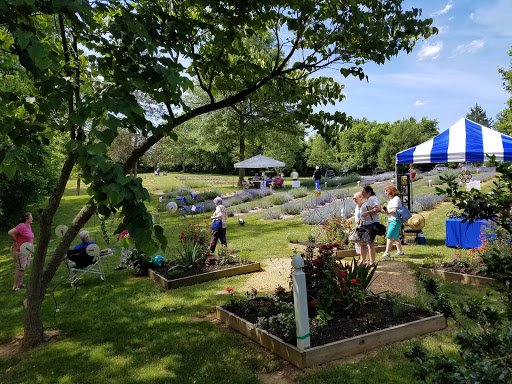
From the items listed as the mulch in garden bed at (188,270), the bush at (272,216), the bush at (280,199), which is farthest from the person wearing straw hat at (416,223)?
the bush at (280,199)

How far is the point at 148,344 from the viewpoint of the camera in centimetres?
486

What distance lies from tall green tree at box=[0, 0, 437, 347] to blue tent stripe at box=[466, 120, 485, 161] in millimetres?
5057

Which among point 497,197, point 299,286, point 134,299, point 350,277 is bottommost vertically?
point 134,299

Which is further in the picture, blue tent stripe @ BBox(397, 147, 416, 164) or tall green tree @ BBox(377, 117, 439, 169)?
tall green tree @ BBox(377, 117, 439, 169)

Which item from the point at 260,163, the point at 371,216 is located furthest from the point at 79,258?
the point at 260,163

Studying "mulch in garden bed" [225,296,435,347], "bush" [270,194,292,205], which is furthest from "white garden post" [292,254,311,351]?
"bush" [270,194,292,205]

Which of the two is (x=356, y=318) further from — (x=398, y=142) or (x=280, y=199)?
(x=398, y=142)

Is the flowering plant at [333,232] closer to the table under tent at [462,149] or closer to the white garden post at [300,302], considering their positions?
the table under tent at [462,149]

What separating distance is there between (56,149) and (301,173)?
45406 millimetres

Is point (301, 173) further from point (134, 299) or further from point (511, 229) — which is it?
point (511, 229)

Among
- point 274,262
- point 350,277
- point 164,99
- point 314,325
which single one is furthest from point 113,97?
point 274,262

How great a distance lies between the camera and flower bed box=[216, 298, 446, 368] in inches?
161

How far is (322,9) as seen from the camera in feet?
17.6

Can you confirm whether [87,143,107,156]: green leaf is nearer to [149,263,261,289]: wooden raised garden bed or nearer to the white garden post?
the white garden post
